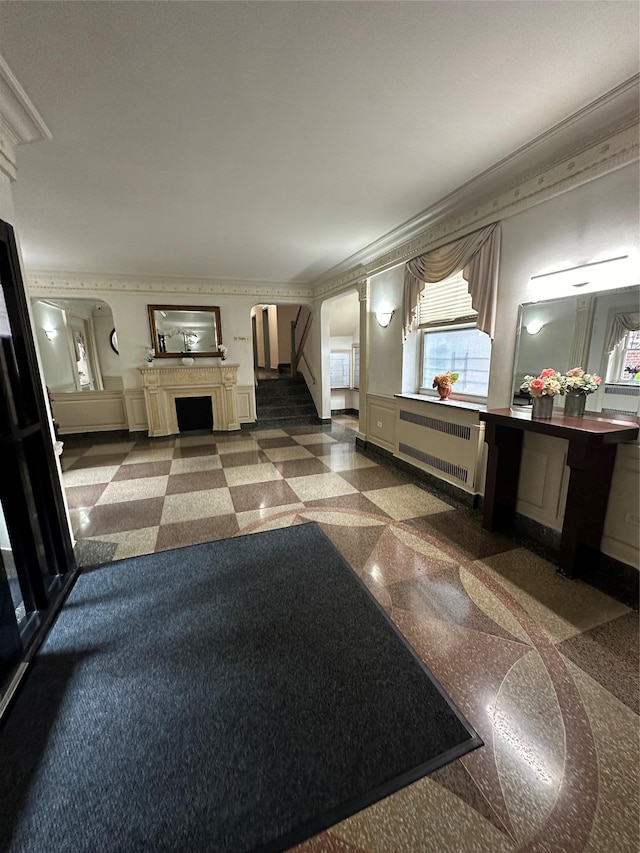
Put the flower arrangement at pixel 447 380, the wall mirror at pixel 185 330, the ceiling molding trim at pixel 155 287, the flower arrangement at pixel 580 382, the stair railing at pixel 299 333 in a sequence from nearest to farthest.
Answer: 1. the flower arrangement at pixel 580 382
2. the flower arrangement at pixel 447 380
3. the ceiling molding trim at pixel 155 287
4. the wall mirror at pixel 185 330
5. the stair railing at pixel 299 333

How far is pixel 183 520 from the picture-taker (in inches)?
122

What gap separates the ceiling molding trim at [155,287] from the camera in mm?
5547

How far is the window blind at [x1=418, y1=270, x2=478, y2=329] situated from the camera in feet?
11.6

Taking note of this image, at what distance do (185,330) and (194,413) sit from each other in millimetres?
1607

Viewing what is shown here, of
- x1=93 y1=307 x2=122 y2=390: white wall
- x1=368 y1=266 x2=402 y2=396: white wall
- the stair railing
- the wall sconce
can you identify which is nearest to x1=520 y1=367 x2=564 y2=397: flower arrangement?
x1=368 y1=266 x2=402 y2=396: white wall

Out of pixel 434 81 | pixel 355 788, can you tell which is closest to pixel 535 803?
pixel 355 788

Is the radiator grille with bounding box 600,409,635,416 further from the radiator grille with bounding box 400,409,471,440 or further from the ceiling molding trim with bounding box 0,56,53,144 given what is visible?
the ceiling molding trim with bounding box 0,56,53,144

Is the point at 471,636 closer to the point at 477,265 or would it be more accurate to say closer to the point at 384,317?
the point at 477,265

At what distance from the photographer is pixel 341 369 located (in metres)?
7.99

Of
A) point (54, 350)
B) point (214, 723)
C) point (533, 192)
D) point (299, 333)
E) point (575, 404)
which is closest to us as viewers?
point (214, 723)

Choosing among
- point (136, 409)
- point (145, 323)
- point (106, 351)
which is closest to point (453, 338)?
point (145, 323)

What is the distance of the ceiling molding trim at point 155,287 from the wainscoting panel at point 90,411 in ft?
5.88

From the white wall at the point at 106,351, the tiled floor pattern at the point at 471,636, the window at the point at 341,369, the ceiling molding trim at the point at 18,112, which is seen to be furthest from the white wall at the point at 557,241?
the white wall at the point at 106,351

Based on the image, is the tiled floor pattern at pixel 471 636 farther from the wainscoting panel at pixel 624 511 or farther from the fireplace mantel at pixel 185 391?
the fireplace mantel at pixel 185 391
